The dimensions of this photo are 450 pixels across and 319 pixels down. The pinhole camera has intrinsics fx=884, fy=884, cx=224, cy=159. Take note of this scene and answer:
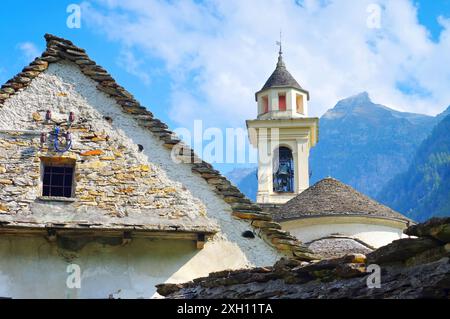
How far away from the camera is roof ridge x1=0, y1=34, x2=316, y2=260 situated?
13664mm

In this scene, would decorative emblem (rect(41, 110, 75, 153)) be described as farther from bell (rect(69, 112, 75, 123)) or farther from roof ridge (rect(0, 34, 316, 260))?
roof ridge (rect(0, 34, 316, 260))

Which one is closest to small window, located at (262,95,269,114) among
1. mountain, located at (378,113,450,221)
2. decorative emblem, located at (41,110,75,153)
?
decorative emblem, located at (41,110,75,153)

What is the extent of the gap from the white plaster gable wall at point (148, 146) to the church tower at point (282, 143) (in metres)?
25.0

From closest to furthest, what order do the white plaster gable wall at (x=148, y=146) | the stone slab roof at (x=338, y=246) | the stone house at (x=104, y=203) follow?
1. the stone house at (x=104, y=203)
2. the white plaster gable wall at (x=148, y=146)
3. the stone slab roof at (x=338, y=246)

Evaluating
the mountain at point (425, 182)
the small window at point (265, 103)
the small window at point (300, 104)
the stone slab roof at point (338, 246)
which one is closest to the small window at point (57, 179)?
the stone slab roof at point (338, 246)

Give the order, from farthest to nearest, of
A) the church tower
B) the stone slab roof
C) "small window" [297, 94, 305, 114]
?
"small window" [297, 94, 305, 114], the church tower, the stone slab roof

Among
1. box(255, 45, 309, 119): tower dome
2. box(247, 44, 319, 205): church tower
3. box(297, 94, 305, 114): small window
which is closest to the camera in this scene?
box(247, 44, 319, 205): church tower

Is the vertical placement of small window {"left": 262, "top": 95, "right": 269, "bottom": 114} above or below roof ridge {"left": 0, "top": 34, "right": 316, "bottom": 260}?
above

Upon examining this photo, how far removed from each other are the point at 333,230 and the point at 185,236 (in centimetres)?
992

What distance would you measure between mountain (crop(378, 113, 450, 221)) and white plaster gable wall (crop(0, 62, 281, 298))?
9396cm

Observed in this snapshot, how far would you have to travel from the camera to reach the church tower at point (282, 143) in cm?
4072

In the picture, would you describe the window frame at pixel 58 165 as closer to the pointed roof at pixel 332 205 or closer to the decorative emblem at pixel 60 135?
the decorative emblem at pixel 60 135

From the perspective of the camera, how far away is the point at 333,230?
75.4 feet

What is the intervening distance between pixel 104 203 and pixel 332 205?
35.2 feet
